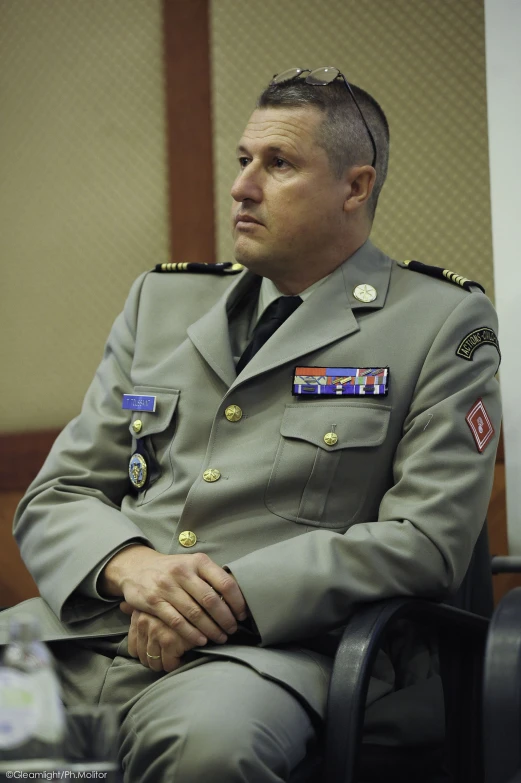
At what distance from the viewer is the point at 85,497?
204 centimetres

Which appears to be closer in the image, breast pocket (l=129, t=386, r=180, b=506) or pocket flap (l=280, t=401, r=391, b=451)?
pocket flap (l=280, t=401, r=391, b=451)

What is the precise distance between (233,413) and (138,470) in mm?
243

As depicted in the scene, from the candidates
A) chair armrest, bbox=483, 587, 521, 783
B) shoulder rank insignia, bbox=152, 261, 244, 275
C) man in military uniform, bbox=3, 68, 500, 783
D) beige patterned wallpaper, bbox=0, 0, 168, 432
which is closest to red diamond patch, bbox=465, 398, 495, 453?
man in military uniform, bbox=3, 68, 500, 783

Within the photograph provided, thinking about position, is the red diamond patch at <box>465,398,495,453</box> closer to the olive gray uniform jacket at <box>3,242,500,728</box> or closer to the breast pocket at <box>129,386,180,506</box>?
the olive gray uniform jacket at <box>3,242,500,728</box>

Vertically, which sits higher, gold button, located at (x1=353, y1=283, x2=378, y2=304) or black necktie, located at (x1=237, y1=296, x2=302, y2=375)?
gold button, located at (x1=353, y1=283, x2=378, y2=304)

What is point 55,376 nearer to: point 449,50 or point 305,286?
point 305,286

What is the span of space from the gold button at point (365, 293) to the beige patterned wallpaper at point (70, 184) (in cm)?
93

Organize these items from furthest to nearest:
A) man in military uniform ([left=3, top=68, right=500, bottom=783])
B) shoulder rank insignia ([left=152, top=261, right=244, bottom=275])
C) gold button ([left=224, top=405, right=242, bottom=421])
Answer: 1. shoulder rank insignia ([left=152, top=261, right=244, bottom=275])
2. gold button ([left=224, top=405, right=242, bottom=421])
3. man in military uniform ([left=3, top=68, right=500, bottom=783])

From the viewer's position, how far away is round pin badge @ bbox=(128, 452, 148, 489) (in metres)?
2.05

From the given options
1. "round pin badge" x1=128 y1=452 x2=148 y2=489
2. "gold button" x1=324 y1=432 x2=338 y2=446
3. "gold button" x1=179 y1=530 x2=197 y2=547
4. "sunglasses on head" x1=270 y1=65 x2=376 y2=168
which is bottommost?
"gold button" x1=179 y1=530 x2=197 y2=547

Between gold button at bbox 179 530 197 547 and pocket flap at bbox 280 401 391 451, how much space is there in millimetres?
256

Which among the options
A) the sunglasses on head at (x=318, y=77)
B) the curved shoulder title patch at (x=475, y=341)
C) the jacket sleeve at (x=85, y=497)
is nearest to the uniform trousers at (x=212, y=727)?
the jacket sleeve at (x=85, y=497)

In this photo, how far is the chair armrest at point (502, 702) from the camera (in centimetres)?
141

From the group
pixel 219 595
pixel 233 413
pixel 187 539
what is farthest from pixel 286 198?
pixel 219 595
